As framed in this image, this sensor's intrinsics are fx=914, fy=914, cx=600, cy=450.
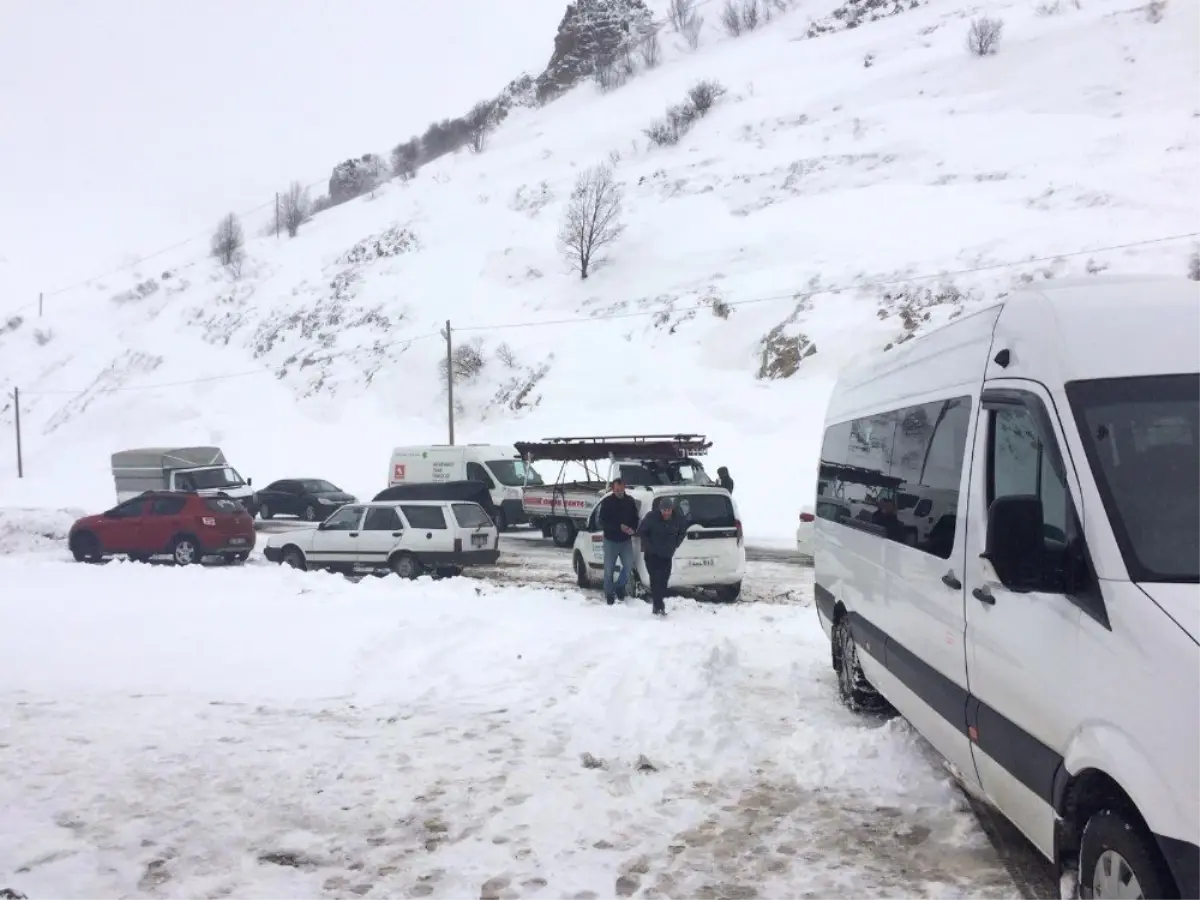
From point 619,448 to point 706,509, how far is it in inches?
296

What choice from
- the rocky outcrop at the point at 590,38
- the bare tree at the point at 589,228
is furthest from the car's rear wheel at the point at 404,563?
the rocky outcrop at the point at 590,38

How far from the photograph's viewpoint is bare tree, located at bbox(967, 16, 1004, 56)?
5831 centimetres

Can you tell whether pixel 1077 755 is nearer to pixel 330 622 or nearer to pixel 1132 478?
pixel 1132 478

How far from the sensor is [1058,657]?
332cm

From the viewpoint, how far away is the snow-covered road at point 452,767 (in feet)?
14.2

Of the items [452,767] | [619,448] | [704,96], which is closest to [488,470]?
[619,448]

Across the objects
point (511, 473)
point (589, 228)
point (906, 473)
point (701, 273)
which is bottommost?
point (511, 473)

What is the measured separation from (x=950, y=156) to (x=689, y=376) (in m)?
20.9

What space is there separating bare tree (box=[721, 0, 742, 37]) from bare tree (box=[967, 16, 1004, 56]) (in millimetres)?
42944

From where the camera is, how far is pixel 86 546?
18.9m

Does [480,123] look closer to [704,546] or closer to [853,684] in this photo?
[704,546]

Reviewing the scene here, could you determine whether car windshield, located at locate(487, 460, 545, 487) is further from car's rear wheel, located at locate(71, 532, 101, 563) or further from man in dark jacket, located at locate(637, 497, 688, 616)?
man in dark jacket, located at locate(637, 497, 688, 616)

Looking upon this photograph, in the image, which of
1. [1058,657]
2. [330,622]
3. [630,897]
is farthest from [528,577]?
[1058,657]

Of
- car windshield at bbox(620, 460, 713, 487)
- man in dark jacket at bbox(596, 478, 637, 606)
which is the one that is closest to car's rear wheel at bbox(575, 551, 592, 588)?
man in dark jacket at bbox(596, 478, 637, 606)
